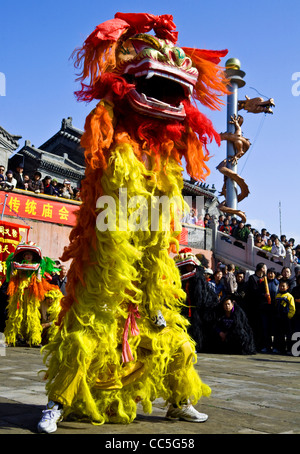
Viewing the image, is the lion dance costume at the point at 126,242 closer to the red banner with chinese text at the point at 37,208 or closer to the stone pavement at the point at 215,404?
the stone pavement at the point at 215,404

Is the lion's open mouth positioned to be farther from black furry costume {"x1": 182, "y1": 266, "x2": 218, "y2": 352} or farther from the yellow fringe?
black furry costume {"x1": 182, "y1": 266, "x2": 218, "y2": 352}

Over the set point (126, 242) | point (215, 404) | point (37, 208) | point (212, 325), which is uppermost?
point (37, 208)

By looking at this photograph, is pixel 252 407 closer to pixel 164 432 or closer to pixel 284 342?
pixel 164 432

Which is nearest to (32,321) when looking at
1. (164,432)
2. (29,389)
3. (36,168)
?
(29,389)

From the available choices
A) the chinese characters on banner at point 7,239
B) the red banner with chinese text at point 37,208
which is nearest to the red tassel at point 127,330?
the chinese characters on banner at point 7,239

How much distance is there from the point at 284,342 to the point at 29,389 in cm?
543

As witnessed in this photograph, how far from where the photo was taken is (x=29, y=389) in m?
3.63

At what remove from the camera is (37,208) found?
12.3 meters

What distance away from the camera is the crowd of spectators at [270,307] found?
796cm

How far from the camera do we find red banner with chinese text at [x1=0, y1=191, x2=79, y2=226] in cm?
1156

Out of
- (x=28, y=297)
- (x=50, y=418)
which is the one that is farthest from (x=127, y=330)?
(x=28, y=297)

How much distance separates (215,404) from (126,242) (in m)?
1.43

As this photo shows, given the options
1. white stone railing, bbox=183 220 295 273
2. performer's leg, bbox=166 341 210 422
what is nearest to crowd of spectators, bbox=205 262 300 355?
performer's leg, bbox=166 341 210 422

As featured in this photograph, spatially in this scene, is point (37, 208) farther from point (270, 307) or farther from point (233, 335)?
point (233, 335)
